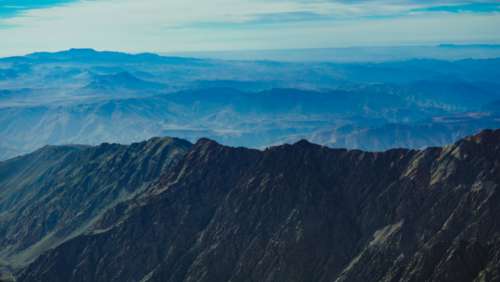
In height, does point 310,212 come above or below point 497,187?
below

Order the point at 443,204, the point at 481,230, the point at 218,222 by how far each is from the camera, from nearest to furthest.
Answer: the point at 481,230 < the point at 443,204 < the point at 218,222

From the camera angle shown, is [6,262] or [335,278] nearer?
[335,278]

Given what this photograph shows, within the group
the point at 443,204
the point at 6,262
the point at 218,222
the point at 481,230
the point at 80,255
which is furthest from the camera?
the point at 6,262

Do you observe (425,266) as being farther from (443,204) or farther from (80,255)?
(80,255)

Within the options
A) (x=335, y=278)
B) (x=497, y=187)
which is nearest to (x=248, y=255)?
(x=335, y=278)

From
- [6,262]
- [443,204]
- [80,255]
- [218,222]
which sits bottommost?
[6,262]

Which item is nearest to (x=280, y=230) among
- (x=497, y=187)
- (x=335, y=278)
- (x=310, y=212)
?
(x=310, y=212)

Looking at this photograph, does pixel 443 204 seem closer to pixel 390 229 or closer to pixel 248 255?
pixel 390 229
